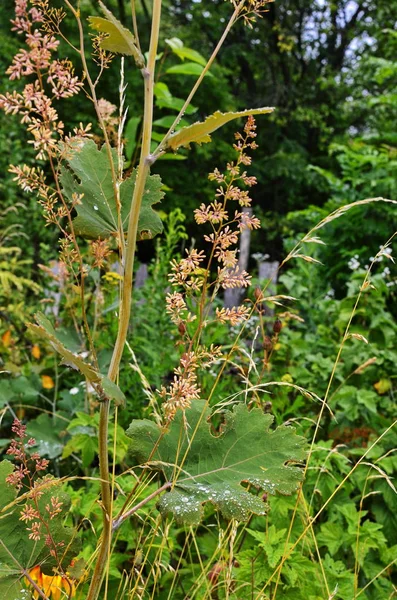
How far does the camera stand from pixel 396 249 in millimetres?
4527

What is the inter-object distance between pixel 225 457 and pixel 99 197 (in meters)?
0.43

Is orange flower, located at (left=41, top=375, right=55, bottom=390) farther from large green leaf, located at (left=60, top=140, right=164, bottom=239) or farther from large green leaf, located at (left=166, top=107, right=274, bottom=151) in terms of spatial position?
large green leaf, located at (left=166, top=107, right=274, bottom=151)

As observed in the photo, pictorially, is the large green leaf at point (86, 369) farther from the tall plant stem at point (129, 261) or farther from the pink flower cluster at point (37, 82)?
the pink flower cluster at point (37, 82)

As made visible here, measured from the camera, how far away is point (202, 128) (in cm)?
74

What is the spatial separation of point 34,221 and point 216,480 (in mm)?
4326

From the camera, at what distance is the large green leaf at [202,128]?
28.5 inches

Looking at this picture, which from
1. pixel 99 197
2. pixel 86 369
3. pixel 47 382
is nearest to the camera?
pixel 86 369

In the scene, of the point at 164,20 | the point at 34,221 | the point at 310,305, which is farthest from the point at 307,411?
the point at 164,20

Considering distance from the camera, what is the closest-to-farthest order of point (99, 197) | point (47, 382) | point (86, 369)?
point (86, 369), point (99, 197), point (47, 382)

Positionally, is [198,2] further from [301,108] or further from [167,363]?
[167,363]

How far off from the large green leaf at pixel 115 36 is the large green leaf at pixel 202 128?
0.09 metres

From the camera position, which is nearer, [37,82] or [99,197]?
[37,82]

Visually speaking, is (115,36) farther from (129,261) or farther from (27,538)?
(27,538)

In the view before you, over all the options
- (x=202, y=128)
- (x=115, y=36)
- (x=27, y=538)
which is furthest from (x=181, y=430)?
(x=115, y=36)
